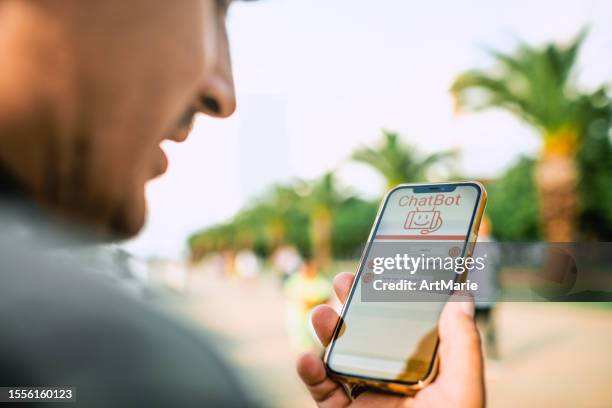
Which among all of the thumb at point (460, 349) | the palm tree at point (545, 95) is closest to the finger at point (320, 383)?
the thumb at point (460, 349)

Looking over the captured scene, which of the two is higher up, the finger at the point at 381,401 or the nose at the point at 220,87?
the nose at the point at 220,87

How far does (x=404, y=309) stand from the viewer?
6.21 feet

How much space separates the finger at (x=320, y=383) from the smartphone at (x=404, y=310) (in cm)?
4

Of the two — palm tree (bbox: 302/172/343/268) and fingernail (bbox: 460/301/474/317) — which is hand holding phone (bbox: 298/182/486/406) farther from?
palm tree (bbox: 302/172/343/268)

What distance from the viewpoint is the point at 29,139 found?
0.72 m

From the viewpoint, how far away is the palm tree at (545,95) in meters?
15.2

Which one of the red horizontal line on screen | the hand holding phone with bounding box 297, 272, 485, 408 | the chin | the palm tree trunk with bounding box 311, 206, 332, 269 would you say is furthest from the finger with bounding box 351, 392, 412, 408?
the palm tree trunk with bounding box 311, 206, 332, 269

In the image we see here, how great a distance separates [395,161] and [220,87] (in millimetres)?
22297

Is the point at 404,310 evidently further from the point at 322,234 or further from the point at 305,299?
the point at 322,234

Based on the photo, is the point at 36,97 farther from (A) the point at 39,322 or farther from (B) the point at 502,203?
(B) the point at 502,203

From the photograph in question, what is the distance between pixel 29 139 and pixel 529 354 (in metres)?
9.55

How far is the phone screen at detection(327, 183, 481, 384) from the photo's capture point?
176cm

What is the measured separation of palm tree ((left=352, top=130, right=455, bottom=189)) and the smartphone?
67.2 feet

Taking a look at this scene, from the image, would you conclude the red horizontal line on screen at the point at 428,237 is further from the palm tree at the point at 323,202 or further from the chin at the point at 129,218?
the palm tree at the point at 323,202
